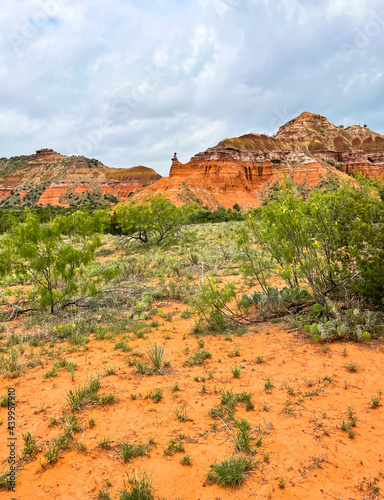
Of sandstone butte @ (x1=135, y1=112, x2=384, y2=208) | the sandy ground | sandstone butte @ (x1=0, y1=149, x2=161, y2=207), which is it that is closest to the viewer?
the sandy ground

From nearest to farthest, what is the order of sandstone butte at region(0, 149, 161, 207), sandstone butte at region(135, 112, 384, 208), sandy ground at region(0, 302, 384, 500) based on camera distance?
sandy ground at region(0, 302, 384, 500), sandstone butte at region(135, 112, 384, 208), sandstone butte at region(0, 149, 161, 207)

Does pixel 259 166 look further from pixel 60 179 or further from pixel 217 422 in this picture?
pixel 217 422

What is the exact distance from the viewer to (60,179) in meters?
80.6

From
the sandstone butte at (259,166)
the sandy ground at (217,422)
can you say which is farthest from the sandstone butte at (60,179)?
the sandy ground at (217,422)

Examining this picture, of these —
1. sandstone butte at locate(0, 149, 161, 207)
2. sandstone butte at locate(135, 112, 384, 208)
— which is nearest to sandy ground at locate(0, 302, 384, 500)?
sandstone butte at locate(135, 112, 384, 208)

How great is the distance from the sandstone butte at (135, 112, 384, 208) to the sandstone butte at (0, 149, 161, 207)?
79.5 ft

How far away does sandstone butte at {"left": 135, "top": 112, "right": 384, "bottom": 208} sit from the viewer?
198 ft

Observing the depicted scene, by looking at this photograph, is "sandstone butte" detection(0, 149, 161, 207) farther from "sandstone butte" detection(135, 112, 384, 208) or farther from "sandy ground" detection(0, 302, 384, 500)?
"sandy ground" detection(0, 302, 384, 500)

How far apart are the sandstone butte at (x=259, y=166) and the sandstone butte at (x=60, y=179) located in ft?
79.5

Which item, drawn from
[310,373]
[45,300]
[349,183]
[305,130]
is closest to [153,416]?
[310,373]

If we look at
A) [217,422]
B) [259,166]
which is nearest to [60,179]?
[259,166]

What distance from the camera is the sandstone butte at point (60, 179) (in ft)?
249

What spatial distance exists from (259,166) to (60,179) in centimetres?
5050

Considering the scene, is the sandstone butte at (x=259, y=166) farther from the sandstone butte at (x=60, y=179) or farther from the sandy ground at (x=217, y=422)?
the sandy ground at (x=217, y=422)
